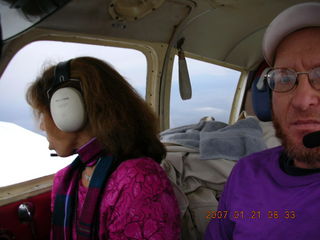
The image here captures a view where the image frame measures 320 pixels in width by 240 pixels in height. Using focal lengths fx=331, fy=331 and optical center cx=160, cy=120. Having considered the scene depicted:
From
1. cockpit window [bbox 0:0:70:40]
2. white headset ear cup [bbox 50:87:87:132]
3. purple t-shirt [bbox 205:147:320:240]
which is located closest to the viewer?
cockpit window [bbox 0:0:70:40]

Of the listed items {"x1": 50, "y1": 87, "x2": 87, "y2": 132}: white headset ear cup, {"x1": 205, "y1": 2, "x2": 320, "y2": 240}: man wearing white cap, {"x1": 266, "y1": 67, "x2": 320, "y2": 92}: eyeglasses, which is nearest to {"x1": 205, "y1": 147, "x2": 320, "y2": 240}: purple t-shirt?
{"x1": 205, "y1": 2, "x2": 320, "y2": 240}: man wearing white cap

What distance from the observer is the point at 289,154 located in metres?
1.15

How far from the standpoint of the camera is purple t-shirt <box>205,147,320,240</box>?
1.03 metres

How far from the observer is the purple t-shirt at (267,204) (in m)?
1.03

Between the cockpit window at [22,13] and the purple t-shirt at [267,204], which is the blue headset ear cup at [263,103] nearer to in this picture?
the purple t-shirt at [267,204]

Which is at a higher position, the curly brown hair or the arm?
the curly brown hair

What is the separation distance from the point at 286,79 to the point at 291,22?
0.20 metres

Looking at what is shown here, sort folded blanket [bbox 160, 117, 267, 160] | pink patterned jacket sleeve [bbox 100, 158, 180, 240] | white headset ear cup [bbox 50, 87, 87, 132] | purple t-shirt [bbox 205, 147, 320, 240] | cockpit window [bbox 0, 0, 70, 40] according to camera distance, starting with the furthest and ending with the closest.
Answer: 1. folded blanket [bbox 160, 117, 267, 160]
2. white headset ear cup [bbox 50, 87, 87, 132]
3. pink patterned jacket sleeve [bbox 100, 158, 180, 240]
4. purple t-shirt [bbox 205, 147, 320, 240]
5. cockpit window [bbox 0, 0, 70, 40]

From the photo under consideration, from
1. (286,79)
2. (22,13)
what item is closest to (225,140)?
(286,79)

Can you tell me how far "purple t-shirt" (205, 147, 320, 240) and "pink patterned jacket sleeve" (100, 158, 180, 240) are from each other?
0.22 m

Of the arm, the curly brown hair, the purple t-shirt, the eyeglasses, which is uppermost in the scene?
the eyeglasses

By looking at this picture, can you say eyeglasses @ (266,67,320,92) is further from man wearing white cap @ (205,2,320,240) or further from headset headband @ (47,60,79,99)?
headset headband @ (47,60,79,99)

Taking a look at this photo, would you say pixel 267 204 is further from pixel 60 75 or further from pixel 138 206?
pixel 60 75

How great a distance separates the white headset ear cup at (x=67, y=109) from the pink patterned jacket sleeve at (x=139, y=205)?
0.28 meters
